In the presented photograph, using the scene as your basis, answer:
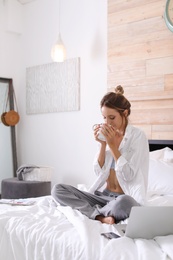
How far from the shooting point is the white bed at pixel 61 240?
4.86 ft

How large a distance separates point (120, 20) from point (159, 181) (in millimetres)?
1696

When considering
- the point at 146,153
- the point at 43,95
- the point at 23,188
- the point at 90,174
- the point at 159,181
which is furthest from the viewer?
the point at 43,95

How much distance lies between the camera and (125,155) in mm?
2342

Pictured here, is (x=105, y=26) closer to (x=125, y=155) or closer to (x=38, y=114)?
(x=38, y=114)

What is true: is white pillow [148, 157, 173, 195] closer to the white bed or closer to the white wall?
the white bed

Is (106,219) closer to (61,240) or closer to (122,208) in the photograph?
(122,208)

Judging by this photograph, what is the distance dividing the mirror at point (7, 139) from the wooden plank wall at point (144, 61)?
5.37 feet

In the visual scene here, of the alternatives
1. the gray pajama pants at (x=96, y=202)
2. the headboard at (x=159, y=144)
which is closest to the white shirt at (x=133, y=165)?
the gray pajama pants at (x=96, y=202)

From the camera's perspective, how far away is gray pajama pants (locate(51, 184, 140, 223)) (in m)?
1.97

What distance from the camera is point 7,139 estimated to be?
4891 millimetres

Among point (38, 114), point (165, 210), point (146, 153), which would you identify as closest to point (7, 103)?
point (38, 114)

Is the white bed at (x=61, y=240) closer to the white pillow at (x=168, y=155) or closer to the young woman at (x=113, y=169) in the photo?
the young woman at (x=113, y=169)

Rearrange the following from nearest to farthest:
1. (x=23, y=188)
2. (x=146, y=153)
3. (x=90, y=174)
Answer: (x=146, y=153)
(x=23, y=188)
(x=90, y=174)

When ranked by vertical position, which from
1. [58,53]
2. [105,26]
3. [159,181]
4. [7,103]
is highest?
[105,26]
